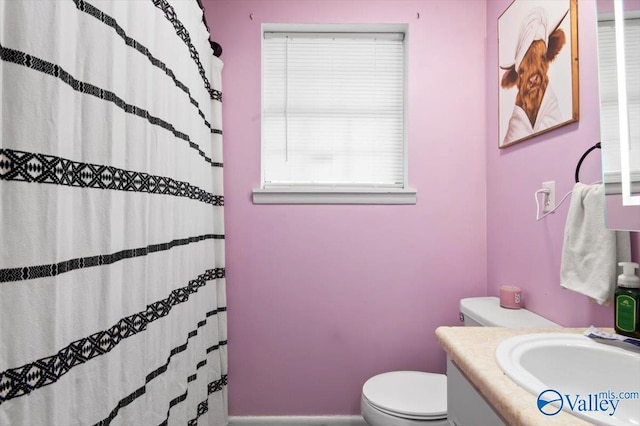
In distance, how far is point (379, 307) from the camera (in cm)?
166

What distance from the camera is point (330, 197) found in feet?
5.41

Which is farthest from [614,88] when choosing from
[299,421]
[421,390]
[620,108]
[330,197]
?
[299,421]

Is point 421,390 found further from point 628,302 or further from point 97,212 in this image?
point 97,212

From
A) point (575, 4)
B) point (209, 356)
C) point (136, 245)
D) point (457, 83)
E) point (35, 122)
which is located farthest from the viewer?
point (457, 83)

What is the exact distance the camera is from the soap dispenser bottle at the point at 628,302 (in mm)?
750

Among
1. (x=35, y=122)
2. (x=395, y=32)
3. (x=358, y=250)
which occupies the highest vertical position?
(x=395, y=32)

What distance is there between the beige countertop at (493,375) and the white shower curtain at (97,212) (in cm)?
73

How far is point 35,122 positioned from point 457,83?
5.62 feet

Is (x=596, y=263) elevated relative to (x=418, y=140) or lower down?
lower down

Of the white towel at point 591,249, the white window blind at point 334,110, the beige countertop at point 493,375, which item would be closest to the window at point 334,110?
the white window blind at point 334,110

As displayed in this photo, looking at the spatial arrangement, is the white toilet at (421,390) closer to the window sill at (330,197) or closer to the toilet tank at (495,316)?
the toilet tank at (495,316)

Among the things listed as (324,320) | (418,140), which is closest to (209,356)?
(324,320)

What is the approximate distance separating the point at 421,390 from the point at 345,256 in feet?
2.20

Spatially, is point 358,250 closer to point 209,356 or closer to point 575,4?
point 209,356
